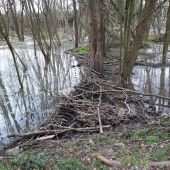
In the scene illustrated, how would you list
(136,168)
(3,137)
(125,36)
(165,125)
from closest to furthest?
(136,168) < (165,125) < (3,137) < (125,36)

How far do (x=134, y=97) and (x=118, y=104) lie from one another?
0.89 m

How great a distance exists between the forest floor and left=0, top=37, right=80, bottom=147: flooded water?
2.95 feet

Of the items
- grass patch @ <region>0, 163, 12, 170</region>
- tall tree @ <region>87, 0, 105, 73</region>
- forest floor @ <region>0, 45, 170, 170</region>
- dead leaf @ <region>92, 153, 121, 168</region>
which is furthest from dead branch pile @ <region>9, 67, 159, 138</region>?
tall tree @ <region>87, 0, 105, 73</region>

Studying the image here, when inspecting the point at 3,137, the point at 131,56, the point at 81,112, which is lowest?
the point at 3,137

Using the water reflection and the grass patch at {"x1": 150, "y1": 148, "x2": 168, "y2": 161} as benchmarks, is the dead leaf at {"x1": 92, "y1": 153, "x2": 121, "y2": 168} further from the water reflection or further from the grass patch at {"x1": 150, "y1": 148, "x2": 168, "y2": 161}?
the water reflection

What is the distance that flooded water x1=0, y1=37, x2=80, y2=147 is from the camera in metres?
9.26

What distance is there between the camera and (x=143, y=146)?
5.89 metres

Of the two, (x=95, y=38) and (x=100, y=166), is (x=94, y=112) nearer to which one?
(x=100, y=166)

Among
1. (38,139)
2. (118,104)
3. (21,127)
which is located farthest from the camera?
(118,104)

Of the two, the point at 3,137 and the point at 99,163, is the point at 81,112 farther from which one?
the point at 99,163

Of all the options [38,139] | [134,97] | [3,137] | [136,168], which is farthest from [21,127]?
[136,168]

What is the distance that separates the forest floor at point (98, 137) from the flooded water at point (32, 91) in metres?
0.90

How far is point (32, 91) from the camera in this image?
42.1ft

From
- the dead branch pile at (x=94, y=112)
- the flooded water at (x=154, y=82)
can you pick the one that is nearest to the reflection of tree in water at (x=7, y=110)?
the dead branch pile at (x=94, y=112)
